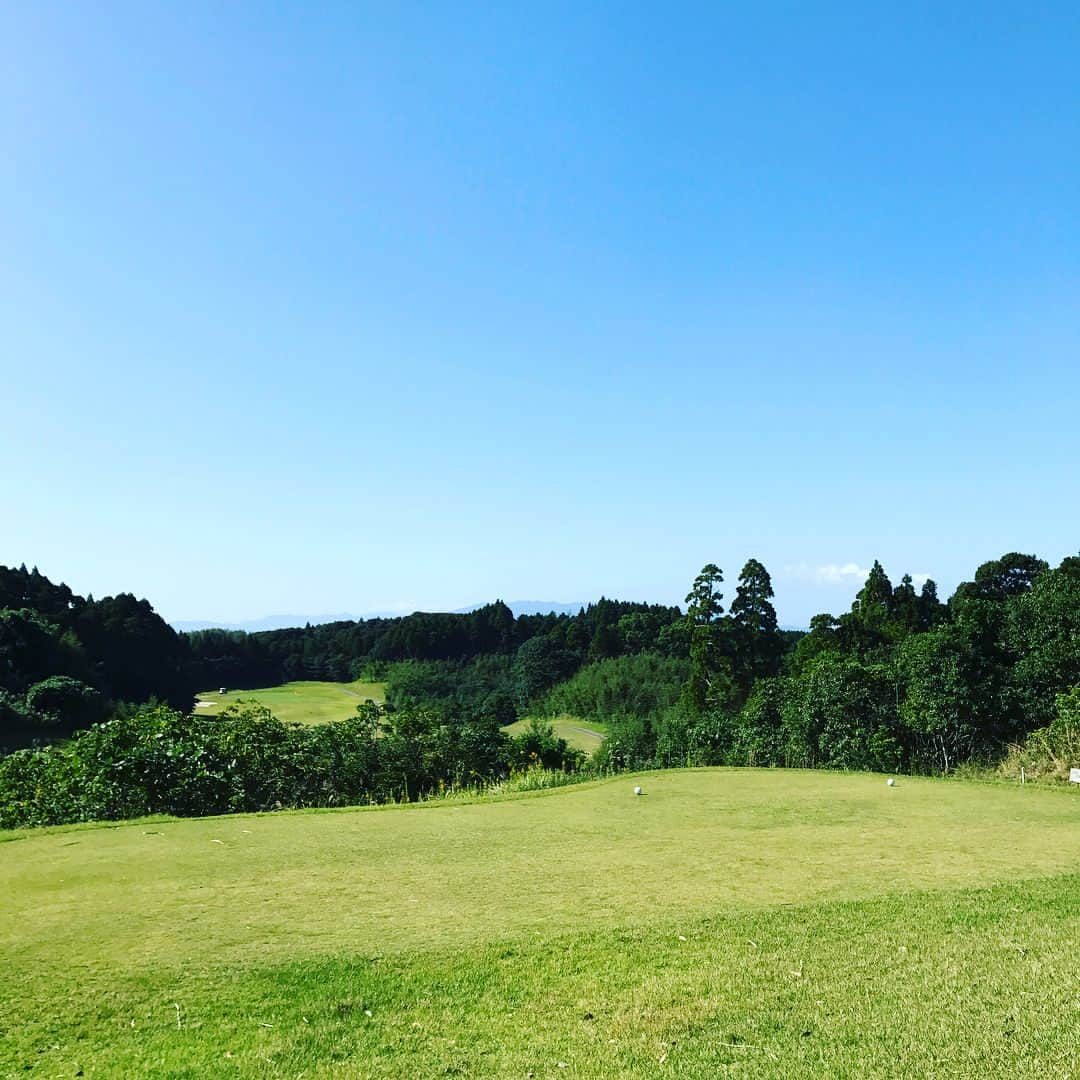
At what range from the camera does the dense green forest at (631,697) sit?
49.2ft

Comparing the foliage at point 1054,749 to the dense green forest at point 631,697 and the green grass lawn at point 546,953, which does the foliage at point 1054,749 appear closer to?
the dense green forest at point 631,697

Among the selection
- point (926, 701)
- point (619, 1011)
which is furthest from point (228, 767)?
point (926, 701)

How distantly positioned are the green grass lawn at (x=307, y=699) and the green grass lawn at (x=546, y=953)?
40910 millimetres

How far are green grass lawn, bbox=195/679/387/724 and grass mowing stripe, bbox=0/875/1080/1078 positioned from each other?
144 feet

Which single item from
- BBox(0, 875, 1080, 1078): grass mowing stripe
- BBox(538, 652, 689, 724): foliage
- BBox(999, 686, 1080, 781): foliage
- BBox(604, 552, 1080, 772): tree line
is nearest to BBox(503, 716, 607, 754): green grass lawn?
BBox(538, 652, 689, 724): foliage

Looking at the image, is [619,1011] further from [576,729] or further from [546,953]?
[576,729]

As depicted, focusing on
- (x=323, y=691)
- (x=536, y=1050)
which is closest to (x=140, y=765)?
(x=536, y=1050)

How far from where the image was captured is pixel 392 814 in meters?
12.1

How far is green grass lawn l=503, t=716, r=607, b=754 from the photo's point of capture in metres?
45.3

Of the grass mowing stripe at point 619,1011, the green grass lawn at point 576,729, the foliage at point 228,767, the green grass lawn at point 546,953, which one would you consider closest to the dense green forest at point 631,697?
the foliage at point 228,767

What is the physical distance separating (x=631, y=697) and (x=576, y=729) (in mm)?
3949

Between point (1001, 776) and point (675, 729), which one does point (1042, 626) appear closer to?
point (1001, 776)

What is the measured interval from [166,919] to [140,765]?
7825 mm

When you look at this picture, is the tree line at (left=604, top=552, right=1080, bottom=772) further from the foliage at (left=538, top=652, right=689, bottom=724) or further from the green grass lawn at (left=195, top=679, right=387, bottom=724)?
the green grass lawn at (left=195, top=679, right=387, bottom=724)
